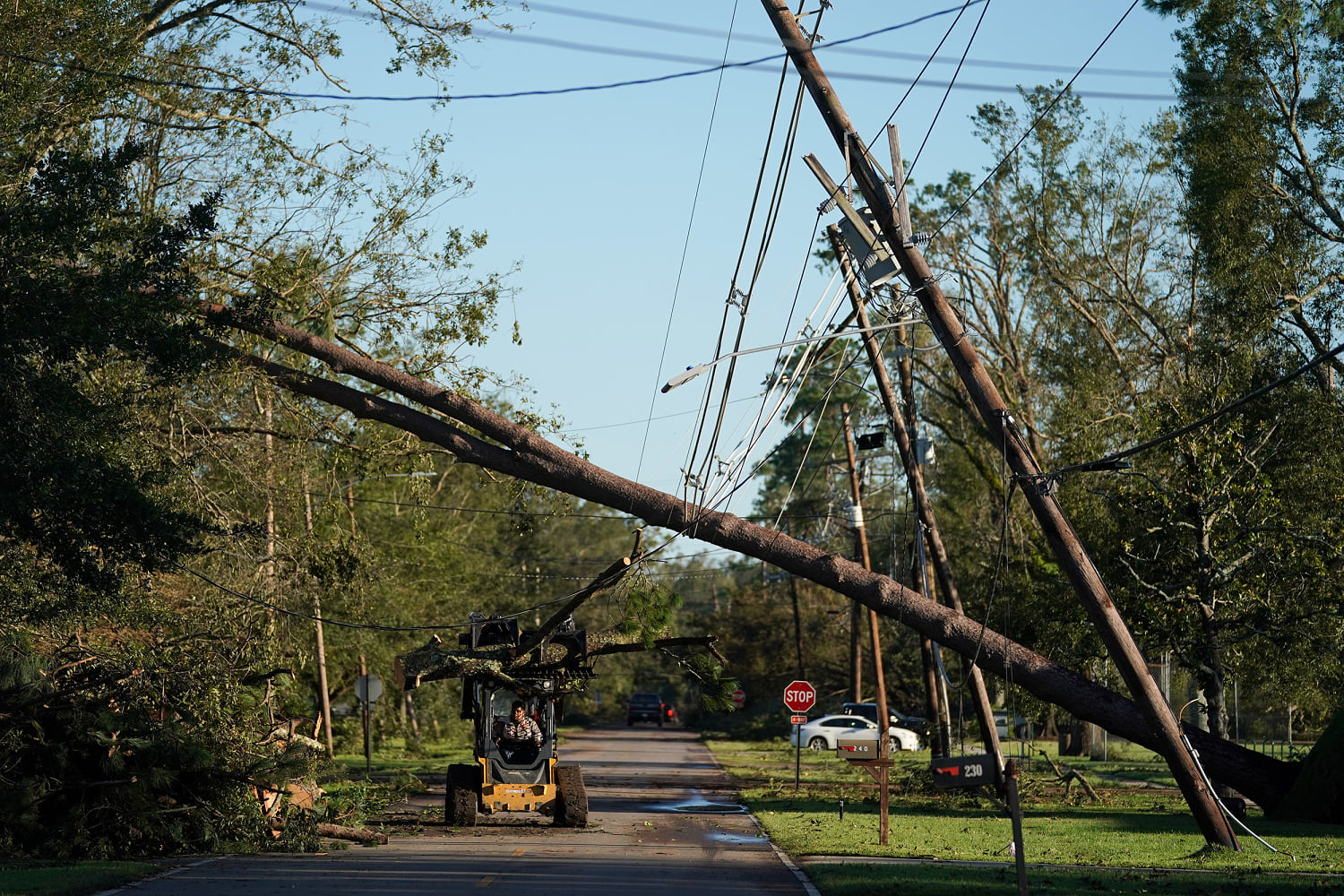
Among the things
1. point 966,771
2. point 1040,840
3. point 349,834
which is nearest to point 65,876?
point 349,834

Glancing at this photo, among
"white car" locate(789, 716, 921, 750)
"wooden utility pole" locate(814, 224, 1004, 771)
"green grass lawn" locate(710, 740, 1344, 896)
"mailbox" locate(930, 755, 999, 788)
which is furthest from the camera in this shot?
"white car" locate(789, 716, 921, 750)

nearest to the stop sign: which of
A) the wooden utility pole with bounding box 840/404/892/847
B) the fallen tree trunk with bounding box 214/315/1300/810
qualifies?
the wooden utility pole with bounding box 840/404/892/847

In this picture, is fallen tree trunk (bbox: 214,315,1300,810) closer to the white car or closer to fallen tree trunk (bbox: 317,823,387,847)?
fallen tree trunk (bbox: 317,823,387,847)

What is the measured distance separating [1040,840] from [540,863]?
25.5 feet

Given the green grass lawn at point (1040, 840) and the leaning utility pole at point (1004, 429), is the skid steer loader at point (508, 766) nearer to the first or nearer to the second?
the green grass lawn at point (1040, 840)

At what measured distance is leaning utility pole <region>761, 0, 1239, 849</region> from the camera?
15.5 metres

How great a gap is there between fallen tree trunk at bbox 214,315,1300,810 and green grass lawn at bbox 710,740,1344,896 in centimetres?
165

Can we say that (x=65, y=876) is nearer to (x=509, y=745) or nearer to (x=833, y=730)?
(x=509, y=745)

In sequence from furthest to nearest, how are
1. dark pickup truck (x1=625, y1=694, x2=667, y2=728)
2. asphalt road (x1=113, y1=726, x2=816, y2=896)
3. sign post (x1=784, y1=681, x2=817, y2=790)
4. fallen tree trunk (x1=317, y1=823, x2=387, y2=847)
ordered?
dark pickup truck (x1=625, y1=694, x2=667, y2=728) → sign post (x1=784, y1=681, x2=817, y2=790) → fallen tree trunk (x1=317, y1=823, x2=387, y2=847) → asphalt road (x1=113, y1=726, x2=816, y2=896)

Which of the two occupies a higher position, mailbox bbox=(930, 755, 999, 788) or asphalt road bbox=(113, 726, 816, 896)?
mailbox bbox=(930, 755, 999, 788)

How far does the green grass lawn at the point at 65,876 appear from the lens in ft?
39.8

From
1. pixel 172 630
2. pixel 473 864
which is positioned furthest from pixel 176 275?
pixel 473 864

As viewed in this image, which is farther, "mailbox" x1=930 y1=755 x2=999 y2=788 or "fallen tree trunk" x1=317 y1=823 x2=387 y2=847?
"fallen tree trunk" x1=317 y1=823 x2=387 y2=847

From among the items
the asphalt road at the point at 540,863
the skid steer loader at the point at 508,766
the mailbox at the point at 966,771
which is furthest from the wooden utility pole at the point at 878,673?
the mailbox at the point at 966,771
